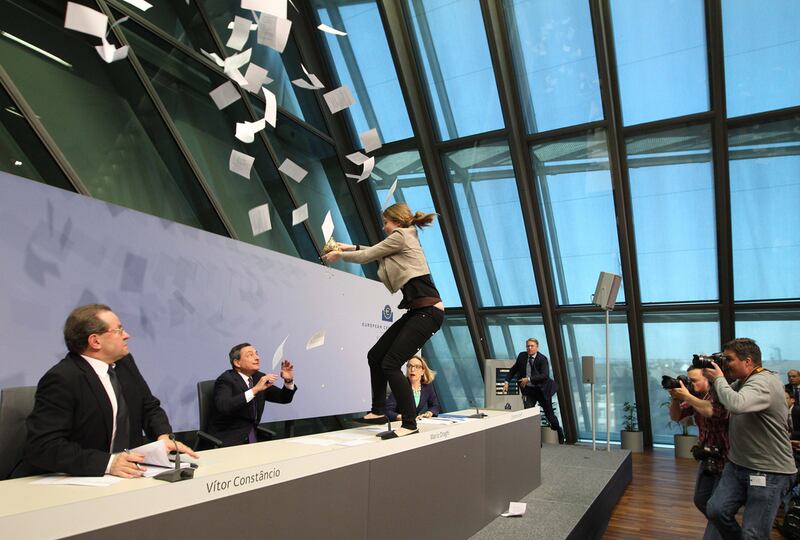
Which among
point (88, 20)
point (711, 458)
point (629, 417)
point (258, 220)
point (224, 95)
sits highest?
point (224, 95)

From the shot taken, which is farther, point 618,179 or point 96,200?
point 618,179

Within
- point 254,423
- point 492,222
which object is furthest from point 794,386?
point 254,423

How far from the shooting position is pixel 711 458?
3027mm

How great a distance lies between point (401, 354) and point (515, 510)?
1.49 meters

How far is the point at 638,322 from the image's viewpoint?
7.34 meters

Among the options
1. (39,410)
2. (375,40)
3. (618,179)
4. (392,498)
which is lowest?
(392,498)

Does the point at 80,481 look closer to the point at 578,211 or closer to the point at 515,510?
the point at 515,510

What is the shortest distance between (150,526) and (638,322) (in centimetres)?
711

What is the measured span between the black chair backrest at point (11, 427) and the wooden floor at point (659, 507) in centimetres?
346

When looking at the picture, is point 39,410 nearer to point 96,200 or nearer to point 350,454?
point 350,454

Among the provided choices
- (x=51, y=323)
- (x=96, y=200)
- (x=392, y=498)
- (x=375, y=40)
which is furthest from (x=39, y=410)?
(x=375, y=40)

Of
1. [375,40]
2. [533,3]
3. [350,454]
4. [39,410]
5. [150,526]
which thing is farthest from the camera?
[375,40]

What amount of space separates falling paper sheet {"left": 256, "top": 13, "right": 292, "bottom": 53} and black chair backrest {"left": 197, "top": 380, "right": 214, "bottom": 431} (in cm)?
210

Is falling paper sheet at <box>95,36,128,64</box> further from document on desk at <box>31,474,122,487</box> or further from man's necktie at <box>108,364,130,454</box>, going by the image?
document on desk at <box>31,474,122,487</box>
